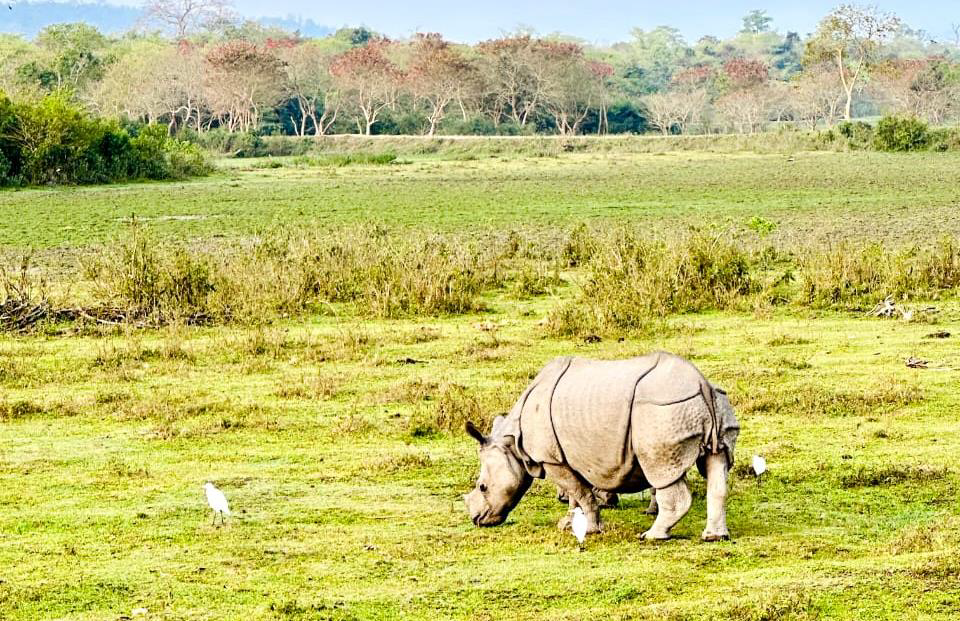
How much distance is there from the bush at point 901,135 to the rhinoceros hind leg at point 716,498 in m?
47.3

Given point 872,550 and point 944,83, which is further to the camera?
point 944,83

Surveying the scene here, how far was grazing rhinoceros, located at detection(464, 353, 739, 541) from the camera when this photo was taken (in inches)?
225

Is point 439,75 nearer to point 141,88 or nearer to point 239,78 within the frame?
point 239,78

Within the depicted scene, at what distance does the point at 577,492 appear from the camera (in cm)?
611

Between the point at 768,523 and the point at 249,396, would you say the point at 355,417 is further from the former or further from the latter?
the point at 768,523

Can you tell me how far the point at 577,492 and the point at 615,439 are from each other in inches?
17.2

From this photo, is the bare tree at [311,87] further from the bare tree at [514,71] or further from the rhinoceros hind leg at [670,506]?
the rhinoceros hind leg at [670,506]

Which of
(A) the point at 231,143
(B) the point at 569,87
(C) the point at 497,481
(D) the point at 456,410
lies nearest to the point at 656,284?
(D) the point at 456,410

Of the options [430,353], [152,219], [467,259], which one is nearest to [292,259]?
[467,259]

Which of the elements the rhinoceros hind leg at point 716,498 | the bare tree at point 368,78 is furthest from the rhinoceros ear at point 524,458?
the bare tree at point 368,78

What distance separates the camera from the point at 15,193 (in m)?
31.5

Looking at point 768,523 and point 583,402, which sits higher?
point 583,402

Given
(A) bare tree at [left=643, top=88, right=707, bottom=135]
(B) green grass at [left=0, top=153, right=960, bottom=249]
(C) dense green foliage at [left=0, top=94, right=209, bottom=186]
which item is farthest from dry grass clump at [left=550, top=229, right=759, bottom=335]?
(A) bare tree at [left=643, top=88, right=707, bottom=135]

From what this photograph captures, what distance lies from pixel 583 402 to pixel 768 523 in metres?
1.26
